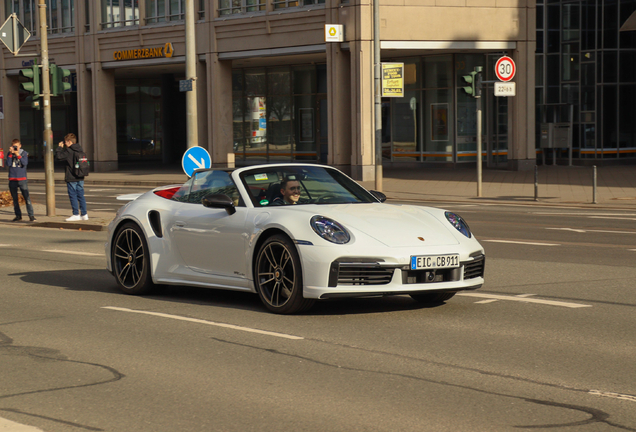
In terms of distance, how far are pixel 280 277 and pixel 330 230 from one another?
2.05 feet

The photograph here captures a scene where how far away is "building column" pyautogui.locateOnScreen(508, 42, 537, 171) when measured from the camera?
35031 mm

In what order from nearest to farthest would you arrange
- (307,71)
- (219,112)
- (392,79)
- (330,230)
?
(330,230)
(392,79)
(219,112)
(307,71)

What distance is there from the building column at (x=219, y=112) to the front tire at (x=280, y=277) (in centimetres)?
3077

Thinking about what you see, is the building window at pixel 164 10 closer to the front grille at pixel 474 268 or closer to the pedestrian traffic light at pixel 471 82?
the pedestrian traffic light at pixel 471 82

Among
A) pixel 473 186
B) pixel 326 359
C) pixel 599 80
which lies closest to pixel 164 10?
pixel 473 186

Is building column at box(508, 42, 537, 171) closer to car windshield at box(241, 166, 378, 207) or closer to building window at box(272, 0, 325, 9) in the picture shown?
building window at box(272, 0, 325, 9)

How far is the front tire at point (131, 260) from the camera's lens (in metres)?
9.56

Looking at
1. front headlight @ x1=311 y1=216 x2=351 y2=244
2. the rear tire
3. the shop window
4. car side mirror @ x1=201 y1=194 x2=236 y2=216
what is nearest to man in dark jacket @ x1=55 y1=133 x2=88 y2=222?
car side mirror @ x1=201 y1=194 x2=236 y2=216

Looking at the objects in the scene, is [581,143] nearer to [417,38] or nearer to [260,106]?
[417,38]

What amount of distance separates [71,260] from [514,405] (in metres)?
9.02

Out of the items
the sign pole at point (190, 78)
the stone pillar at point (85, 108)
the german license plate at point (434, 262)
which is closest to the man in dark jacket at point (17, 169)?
the sign pole at point (190, 78)

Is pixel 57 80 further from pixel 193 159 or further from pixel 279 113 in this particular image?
pixel 279 113

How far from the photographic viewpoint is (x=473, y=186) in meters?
29.3

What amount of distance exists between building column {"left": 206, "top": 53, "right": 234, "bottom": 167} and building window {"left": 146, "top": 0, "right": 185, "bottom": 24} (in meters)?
2.97
